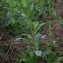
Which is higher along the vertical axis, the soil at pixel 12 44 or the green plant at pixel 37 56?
the green plant at pixel 37 56

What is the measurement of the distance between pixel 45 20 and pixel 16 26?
59cm

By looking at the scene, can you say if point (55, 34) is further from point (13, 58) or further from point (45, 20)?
point (13, 58)

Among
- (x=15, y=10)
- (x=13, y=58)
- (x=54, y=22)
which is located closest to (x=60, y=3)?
(x=54, y=22)

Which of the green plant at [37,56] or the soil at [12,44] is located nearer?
the green plant at [37,56]

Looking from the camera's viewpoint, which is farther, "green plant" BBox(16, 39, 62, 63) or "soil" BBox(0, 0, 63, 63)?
"soil" BBox(0, 0, 63, 63)

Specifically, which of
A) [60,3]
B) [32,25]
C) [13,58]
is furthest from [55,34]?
[60,3]

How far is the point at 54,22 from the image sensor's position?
128 inches

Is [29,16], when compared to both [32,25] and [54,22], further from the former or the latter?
[54,22]

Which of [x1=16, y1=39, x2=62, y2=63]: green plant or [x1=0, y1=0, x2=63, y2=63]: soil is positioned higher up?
[x1=16, y1=39, x2=62, y2=63]: green plant

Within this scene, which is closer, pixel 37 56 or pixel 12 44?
pixel 37 56

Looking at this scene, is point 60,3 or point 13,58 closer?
point 13,58

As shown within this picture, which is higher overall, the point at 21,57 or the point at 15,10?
the point at 15,10

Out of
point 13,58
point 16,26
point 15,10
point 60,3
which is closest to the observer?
point 13,58

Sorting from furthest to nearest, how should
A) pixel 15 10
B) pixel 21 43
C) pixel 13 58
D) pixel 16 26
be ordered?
pixel 15 10 → pixel 16 26 → pixel 21 43 → pixel 13 58
